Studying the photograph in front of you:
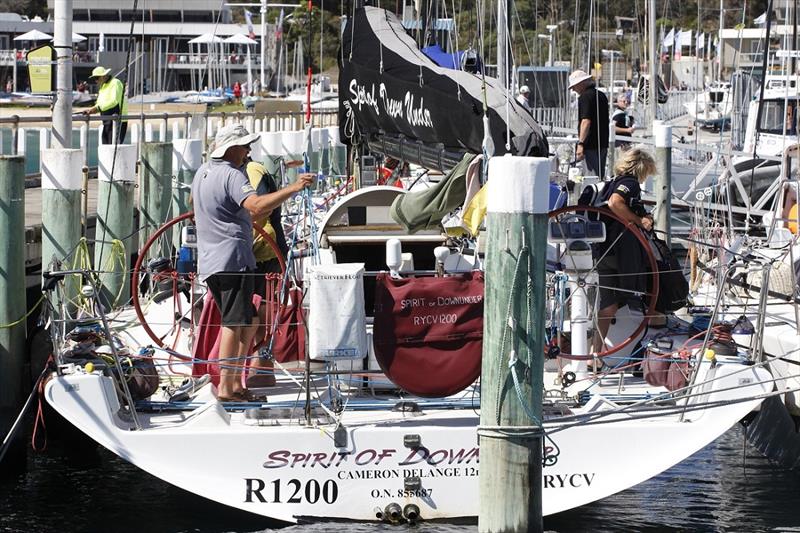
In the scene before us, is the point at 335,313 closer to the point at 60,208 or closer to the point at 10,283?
the point at 10,283

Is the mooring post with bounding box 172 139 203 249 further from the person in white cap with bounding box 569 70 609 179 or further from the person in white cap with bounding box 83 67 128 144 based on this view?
the person in white cap with bounding box 569 70 609 179

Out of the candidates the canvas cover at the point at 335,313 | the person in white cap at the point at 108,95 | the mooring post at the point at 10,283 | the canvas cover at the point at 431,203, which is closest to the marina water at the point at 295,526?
the mooring post at the point at 10,283

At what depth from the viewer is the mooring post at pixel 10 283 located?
890 cm

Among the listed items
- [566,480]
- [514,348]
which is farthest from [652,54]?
[514,348]

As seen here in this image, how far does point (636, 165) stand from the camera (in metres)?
8.66

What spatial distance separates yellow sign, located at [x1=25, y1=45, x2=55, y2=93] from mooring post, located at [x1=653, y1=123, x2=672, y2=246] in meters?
5.52

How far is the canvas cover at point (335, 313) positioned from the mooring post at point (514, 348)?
1009mm

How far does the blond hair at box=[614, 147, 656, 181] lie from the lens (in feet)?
28.4

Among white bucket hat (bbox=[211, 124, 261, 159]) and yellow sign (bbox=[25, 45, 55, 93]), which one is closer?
white bucket hat (bbox=[211, 124, 261, 159])

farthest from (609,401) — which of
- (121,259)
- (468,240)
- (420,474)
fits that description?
(121,259)

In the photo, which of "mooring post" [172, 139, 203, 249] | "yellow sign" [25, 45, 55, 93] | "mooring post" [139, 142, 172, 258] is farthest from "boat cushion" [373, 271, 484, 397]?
"mooring post" [172, 139, 203, 249]

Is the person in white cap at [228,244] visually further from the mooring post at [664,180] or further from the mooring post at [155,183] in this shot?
the mooring post at [664,180]

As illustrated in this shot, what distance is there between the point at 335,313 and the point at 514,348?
1.21 meters

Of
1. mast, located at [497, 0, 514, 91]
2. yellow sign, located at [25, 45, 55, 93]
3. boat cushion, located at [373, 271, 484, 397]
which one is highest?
yellow sign, located at [25, 45, 55, 93]
